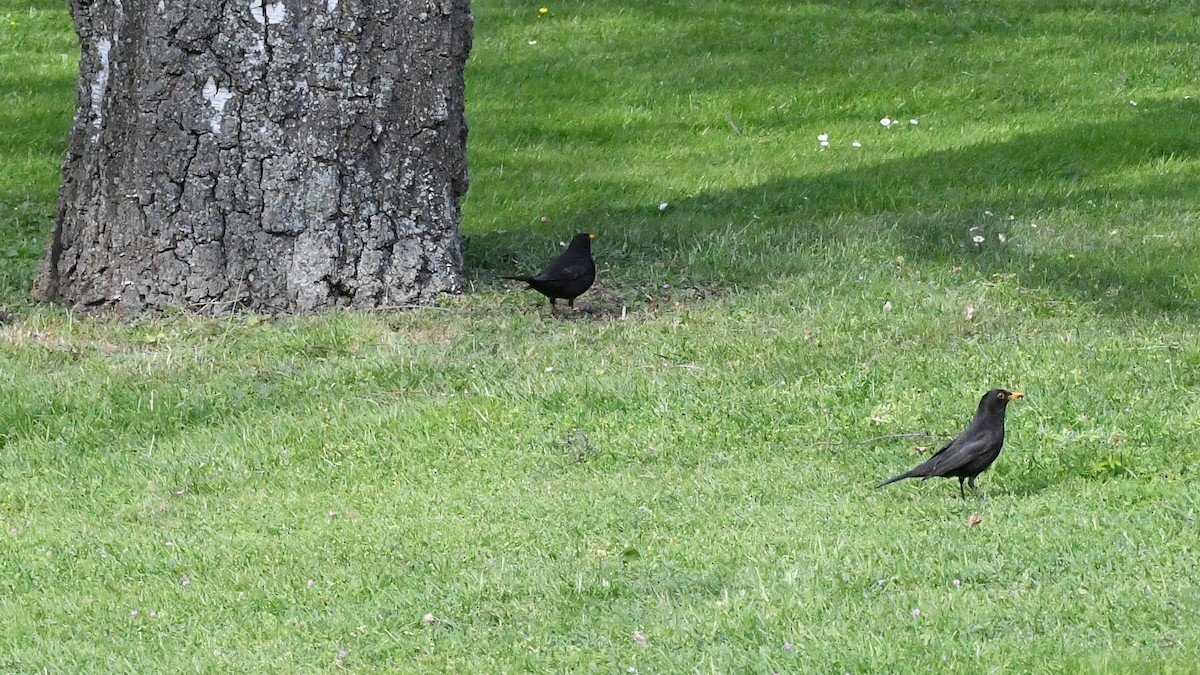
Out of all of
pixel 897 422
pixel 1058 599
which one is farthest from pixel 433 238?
pixel 1058 599

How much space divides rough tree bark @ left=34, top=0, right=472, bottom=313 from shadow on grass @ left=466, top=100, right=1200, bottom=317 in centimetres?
104

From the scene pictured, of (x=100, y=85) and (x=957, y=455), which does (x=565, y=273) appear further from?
(x=957, y=455)

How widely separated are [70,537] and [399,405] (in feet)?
5.34

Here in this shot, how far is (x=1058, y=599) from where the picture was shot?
4.32 m

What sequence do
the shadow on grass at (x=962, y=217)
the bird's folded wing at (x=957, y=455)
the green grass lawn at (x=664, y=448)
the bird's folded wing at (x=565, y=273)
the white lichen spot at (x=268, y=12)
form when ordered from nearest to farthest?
the green grass lawn at (x=664, y=448)
the bird's folded wing at (x=957, y=455)
the white lichen spot at (x=268, y=12)
the bird's folded wing at (x=565, y=273)
the shadow on grass at (x=962, y=217)

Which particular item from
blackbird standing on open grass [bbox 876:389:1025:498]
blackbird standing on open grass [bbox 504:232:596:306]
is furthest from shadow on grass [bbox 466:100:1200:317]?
blackbird standing on open grass [bbox 876:389:1025:498]

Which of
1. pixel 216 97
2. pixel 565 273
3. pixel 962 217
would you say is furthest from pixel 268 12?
pixel 962 217

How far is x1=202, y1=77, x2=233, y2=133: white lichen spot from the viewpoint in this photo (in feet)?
26.1

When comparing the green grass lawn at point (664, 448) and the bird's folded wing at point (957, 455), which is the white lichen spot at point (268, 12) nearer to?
the green grass lawn at point (664, 448)

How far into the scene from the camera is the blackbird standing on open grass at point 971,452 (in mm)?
5250

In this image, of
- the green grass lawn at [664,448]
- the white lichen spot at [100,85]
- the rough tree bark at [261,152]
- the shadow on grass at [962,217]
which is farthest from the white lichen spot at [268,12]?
the shadow on grass at [962,217]

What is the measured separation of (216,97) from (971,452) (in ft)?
14.8

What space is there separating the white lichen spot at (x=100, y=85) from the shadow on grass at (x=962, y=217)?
2.23 metres

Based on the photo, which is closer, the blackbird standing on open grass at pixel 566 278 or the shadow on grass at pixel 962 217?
the blackbird standing on open grass at pixel 566 278
